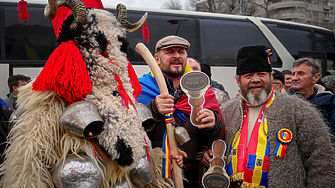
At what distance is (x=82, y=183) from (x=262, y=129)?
4.72ft

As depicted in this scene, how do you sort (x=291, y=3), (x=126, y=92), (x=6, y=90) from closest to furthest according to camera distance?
(x=126, y=92) → (x=6, y=90) → (x=291, y=3)

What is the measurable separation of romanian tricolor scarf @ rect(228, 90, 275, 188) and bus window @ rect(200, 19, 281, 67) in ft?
16.2

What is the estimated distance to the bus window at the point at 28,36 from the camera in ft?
17.6

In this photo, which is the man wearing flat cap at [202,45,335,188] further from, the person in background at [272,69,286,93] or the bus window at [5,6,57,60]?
the bus window at [5,6,57,60]

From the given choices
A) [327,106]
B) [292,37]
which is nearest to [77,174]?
[327,106]

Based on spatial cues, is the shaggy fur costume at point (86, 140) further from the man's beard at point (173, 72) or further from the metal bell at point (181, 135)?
→ the man's beard at point (173, 72)

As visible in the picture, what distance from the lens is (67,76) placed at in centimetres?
132

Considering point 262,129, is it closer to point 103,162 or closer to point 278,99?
point 278,99

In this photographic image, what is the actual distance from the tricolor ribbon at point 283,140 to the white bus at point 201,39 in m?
4.70

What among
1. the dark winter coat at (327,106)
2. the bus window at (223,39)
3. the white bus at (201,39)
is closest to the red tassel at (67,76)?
the dark winter coat at (327,106)

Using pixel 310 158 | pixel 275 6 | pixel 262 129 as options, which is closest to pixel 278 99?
pixel 262 129

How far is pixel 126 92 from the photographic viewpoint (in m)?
1.56

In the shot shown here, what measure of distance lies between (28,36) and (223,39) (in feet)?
15.5

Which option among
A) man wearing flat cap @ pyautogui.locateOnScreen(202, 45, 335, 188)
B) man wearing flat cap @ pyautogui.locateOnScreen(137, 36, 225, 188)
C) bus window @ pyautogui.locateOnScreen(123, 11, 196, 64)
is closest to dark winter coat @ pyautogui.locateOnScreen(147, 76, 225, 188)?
man wearing flat cap @ pyautogui.locateOnScreen(137, 36, 225, 188)
